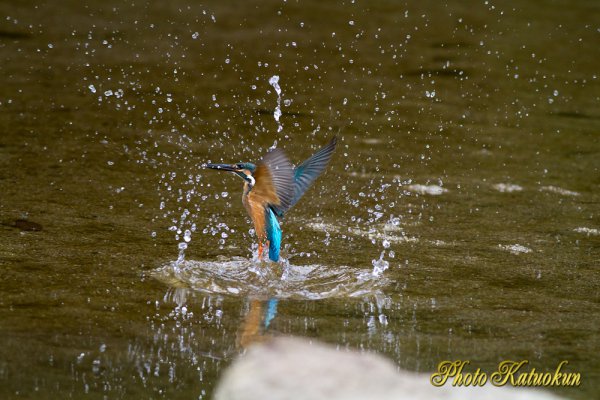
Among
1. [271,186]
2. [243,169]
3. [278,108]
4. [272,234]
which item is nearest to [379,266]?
[272,234]

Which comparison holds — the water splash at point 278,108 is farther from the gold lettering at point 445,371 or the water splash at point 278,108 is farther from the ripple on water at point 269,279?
the gold lettering at point 445,371

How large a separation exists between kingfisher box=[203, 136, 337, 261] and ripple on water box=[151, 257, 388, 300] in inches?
4.1

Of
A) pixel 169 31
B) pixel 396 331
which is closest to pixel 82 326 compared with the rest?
pixel 396 331

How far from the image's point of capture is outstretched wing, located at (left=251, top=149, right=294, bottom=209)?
417 cm

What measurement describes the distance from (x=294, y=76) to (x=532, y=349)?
15.6 feet

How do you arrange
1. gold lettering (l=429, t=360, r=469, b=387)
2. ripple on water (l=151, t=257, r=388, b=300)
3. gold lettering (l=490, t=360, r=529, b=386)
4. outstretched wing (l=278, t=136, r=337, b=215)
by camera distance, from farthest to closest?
outstretched wing (l=278, t=136, r=337, b=215) < ripple on water (l=151, t=257, r=388, b=300) < gold lettering (l=490, t=360, r=529, b=386) < gold lettering (l=429, t=360, r=469, b=387)

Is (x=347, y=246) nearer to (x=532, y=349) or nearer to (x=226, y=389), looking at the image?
(x=532, y=349)

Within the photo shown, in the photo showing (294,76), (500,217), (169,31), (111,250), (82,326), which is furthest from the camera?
(169,31)

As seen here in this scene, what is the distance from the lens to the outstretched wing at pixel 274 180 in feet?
13.7

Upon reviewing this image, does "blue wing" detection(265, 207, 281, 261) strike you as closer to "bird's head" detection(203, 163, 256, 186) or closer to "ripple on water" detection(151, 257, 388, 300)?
"ripple on water" detection(151, 257, 388, 300)

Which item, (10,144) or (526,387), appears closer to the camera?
(526,387)

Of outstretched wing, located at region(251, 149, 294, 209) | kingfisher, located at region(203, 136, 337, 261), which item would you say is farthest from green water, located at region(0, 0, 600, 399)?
outstretched wing, located at region(251, 149, 294, 209)

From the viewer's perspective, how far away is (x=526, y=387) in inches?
132

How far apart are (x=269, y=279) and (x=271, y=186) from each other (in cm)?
41
